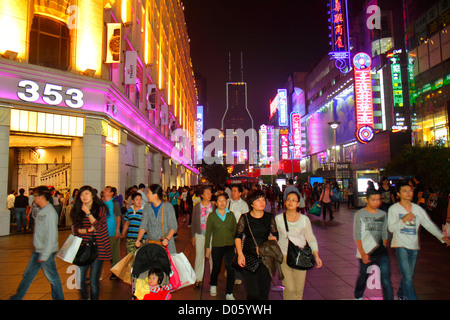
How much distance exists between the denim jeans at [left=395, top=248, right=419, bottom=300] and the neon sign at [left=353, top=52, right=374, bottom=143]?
102 feet

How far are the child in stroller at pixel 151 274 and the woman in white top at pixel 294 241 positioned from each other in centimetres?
158

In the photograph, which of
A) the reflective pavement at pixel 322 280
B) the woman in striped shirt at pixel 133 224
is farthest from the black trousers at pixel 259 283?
the woman in striped shirt at pixel 133 224

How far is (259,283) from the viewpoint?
412 centimetres

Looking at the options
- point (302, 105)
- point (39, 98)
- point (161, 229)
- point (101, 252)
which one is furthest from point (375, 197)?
point (302, 105)

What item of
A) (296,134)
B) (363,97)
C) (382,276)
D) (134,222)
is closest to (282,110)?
(296,134)

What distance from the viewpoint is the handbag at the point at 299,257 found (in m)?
4.13

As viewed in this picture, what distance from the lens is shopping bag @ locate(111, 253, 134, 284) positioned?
477 centimetres

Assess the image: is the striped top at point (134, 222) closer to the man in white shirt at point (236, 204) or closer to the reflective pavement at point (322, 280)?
the reflective pavement at point (322, 280)

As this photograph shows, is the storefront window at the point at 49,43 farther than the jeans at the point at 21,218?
Yes

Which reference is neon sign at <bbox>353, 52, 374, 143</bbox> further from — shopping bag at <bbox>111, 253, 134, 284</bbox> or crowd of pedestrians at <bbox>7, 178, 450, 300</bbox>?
shopping bag at <bbox>111, 253, 134, 284</bbox>

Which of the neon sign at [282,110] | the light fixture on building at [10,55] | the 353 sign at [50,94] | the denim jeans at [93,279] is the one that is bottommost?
the denim jeans at [93,279]

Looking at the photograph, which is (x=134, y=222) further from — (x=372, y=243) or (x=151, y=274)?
(x=372, y=243)

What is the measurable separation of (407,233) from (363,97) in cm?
3175

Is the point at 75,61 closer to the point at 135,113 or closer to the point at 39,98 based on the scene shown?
the point at 39,98
